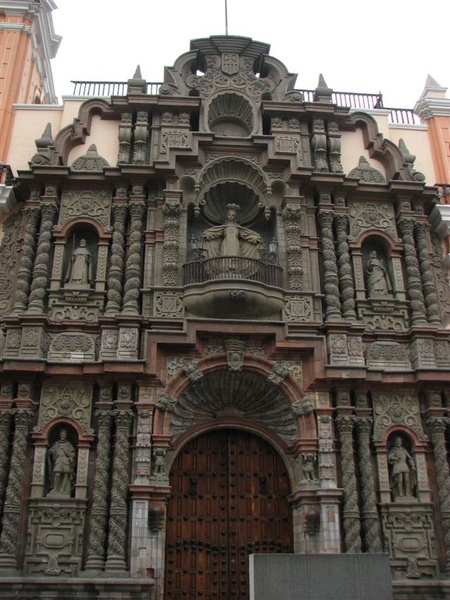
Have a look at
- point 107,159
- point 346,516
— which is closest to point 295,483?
point 346,516

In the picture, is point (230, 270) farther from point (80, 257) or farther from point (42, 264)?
point (42, 264)

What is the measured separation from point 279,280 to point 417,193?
4.29 m

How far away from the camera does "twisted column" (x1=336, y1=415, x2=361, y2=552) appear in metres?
12.4

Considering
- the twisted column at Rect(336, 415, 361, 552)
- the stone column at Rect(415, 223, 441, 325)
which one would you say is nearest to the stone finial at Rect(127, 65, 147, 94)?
the stone column at Rect(415, 223, 441, 325)

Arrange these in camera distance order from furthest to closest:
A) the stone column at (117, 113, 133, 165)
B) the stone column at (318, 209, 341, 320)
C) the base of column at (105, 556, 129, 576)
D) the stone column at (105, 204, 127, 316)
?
the stone column at (117, 113, 133, 165) → the stone column at (318, 209, 341, 320) → the stone column at (105, 204, 127, 316) → the base of column at (105, 556, 129, 576)

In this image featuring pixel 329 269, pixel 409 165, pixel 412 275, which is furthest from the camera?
pixel 409 165

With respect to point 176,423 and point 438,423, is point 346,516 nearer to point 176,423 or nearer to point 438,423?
point 438,423

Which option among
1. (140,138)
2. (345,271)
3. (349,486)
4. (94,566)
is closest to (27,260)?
(140,138)

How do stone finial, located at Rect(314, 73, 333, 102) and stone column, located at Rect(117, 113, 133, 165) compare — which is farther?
stone finial, located at Rect(314, 73, 333, 102)

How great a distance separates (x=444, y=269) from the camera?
15867 mm

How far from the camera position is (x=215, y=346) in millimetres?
13875

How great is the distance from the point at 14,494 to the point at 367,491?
22.4ft

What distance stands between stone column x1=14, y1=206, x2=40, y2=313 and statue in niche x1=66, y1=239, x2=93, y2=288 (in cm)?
86

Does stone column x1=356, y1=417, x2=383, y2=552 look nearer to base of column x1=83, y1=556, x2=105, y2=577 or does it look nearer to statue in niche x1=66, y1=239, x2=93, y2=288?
base of column x1=83, y1=556, x2=105, y2=577
